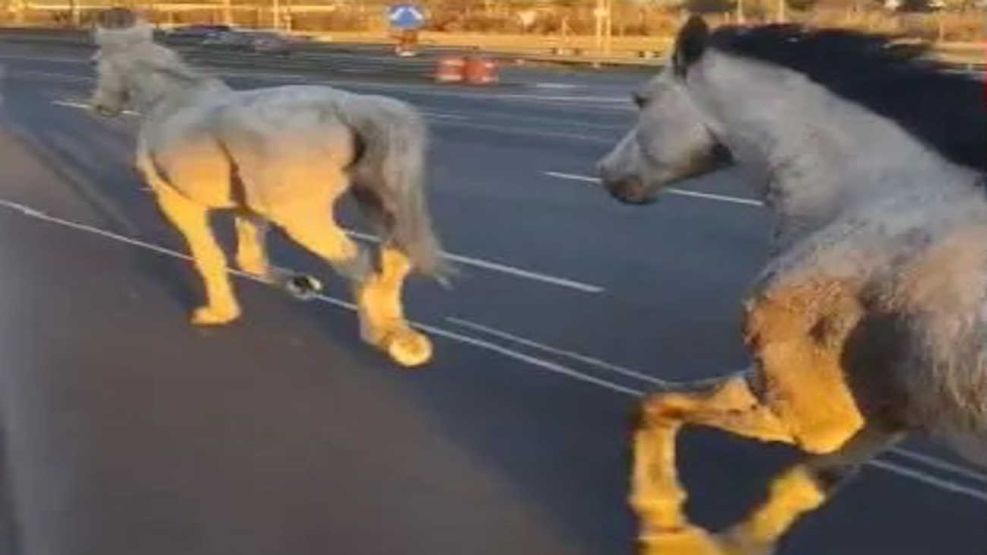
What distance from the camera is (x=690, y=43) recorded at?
725 centimetres

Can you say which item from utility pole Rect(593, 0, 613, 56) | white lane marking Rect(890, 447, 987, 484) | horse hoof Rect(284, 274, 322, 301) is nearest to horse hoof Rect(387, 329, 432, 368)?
horse hoof Rect(284, 274, 322, 301)

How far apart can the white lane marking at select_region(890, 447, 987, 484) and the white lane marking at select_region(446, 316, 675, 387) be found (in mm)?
1386

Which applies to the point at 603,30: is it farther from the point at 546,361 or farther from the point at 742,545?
the point at 742,545

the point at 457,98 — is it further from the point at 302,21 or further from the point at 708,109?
the point at 302,21

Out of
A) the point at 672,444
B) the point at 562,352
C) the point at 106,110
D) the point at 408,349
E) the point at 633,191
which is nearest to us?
the point at 672,444

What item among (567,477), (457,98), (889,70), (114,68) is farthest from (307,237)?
(457,98)

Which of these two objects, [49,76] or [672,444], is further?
[49,76]

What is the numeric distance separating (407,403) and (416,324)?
98.9 inches

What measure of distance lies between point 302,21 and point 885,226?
275 feet

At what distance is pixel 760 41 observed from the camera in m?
7.06

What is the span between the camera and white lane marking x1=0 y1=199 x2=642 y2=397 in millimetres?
10469

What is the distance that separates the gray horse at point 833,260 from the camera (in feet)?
19.0

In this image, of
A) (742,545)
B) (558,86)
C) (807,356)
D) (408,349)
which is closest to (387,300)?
(408,349)

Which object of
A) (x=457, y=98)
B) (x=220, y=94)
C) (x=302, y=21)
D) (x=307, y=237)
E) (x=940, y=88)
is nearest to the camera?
(x=940, y=88)
